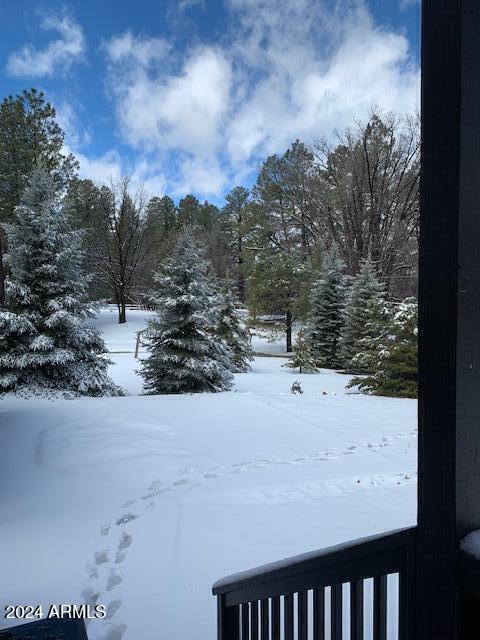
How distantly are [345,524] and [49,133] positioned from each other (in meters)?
18.0

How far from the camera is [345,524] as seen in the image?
270 cm

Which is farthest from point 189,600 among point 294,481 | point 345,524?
point 294,481

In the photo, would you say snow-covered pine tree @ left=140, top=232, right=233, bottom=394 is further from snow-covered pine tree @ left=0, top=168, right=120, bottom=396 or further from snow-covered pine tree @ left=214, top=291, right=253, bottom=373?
snow-covered pine tree @ left=214, top=291, right=253, bottom=373

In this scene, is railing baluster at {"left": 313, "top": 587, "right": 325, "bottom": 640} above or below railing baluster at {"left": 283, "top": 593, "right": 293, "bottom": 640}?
above

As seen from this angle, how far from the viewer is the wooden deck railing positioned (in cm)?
81

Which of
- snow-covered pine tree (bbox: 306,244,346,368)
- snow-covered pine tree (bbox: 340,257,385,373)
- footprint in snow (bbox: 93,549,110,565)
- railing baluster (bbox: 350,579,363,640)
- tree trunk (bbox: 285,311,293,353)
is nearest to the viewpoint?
railing baluster (bbox: 350,579,363,640)

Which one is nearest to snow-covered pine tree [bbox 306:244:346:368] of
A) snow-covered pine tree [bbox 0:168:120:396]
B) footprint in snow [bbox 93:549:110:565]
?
snow-covered pine tree [bbox 0:168:120:396]

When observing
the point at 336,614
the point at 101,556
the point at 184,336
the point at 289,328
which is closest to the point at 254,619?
the point at 336,614

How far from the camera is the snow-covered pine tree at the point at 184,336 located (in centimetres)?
792

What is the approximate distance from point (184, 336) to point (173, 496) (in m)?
5.08

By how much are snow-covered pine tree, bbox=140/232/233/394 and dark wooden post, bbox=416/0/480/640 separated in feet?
23.6

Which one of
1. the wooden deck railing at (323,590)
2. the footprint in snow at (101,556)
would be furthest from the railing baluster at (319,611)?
the footprint in snow at (101,556)

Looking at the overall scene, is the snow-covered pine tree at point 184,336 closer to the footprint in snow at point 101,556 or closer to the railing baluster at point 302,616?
the footprint in snow at point 101,556

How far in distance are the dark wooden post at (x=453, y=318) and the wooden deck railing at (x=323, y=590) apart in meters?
0.08
